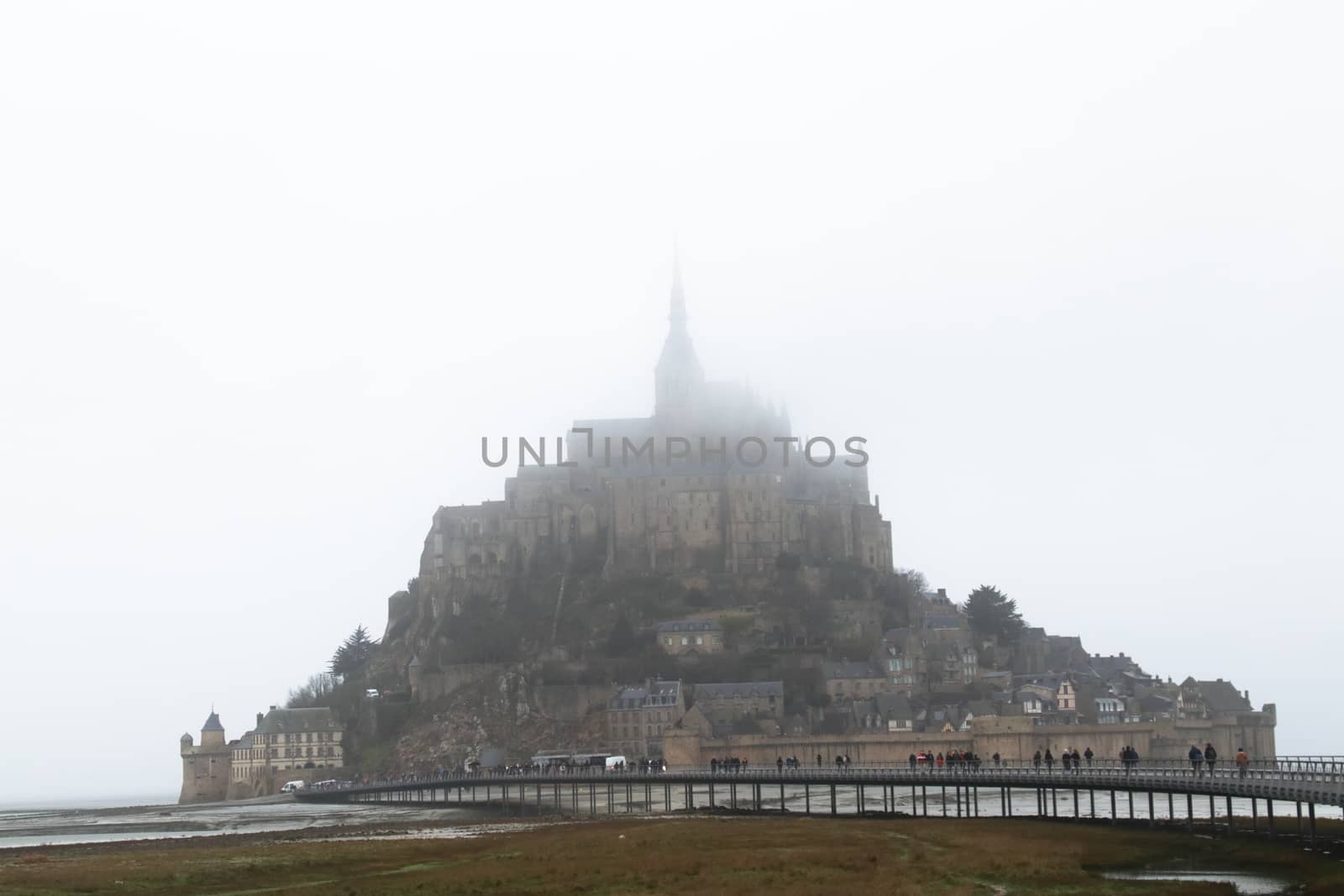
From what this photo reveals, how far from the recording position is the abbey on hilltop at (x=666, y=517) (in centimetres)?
15050

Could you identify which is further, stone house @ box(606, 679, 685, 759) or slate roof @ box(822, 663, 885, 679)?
slate roof @ box(822, 663, 885, 679)

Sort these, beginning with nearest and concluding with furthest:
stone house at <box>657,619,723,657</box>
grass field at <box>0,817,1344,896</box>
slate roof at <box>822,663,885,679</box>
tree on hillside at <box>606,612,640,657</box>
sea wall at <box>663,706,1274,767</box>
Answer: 1. grass field at <box>0,817,1344,896</box>
2. sea wall at <box>663,706,1274,767</box>
3. slate roof at <box>822,663,885,679</box>
4. stone house at <box>657,619,723,657</box>
5. tree on hillside at <box>606,612,640,657</box>

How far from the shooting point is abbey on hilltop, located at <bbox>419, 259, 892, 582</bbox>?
150 m

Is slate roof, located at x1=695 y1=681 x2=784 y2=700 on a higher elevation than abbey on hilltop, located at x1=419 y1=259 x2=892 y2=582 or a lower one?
lower

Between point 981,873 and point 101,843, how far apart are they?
149 feet

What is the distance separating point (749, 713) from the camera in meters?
128

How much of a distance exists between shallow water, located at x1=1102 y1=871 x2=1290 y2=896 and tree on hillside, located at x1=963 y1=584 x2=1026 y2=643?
342ft

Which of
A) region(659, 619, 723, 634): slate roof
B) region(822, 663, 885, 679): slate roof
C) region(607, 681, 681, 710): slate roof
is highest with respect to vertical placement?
region(659, 619, 723, 634): slate roof

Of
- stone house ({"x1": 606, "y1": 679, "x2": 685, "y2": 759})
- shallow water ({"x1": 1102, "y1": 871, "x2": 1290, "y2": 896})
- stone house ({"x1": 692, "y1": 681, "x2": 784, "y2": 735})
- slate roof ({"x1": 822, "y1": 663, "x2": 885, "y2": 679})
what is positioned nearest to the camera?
shallow water ({"x1": 1102, "y1": 871, "x2": 1290, "y2": 896})

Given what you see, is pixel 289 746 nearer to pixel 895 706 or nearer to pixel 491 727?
pixel 491 727

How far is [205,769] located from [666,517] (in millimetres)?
44832

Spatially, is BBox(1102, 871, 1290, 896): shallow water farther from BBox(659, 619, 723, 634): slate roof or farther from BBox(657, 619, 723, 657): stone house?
BBox(659, 619, 723, 634): slate roof

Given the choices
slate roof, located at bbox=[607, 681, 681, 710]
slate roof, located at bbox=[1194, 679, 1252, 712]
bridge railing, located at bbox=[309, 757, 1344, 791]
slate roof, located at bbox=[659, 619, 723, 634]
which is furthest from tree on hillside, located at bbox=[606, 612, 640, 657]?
slate roof, located at bbox=[1194, 679, 1252, 712]

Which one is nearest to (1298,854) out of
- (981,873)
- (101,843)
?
(981,873)
